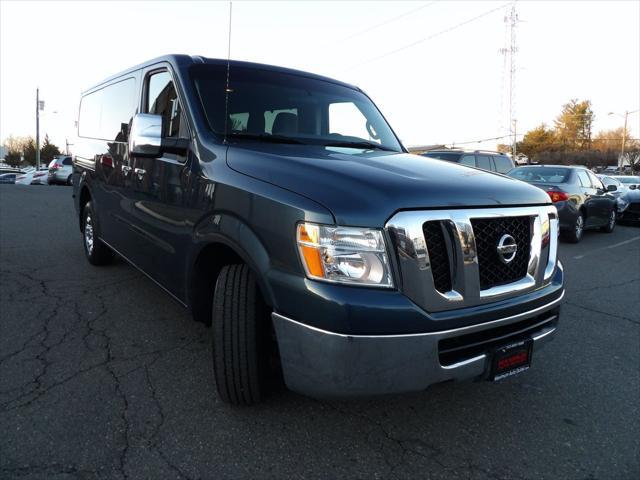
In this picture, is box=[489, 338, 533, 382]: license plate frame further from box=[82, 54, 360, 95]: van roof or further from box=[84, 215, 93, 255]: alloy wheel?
box=[84, 215, 93, 255]: alloy wheel

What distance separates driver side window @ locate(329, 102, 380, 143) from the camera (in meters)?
3.52

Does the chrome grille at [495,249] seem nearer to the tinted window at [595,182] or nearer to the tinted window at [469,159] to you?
the tinted window at [595,182]

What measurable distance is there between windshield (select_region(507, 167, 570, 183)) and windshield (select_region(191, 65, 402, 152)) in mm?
6902

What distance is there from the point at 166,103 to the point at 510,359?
271 centimetres

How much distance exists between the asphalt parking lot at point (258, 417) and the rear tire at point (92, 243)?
1.23 metres

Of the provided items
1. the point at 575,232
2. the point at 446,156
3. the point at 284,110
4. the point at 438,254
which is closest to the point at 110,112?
the point at 284,110

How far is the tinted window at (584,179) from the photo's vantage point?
32.7 feet

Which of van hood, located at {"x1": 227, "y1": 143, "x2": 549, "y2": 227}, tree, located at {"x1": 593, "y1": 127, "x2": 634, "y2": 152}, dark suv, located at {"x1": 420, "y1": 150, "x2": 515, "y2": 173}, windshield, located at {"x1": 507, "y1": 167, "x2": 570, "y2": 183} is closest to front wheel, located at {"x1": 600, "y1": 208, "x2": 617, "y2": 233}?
windshield, located at {"x1": 507, "y1": 167, "x2": 570, "y2": 183}

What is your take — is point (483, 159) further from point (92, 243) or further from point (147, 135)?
point (147, 135)

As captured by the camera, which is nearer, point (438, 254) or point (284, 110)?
point (438, 254)

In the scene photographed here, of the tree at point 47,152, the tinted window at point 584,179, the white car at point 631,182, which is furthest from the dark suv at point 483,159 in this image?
the tree at point 47,152

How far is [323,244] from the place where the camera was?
6.59ft

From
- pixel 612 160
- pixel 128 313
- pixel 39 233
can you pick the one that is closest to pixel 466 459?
pixel 128 313

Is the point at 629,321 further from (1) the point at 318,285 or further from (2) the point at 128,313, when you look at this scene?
(2) the point at 128,313
